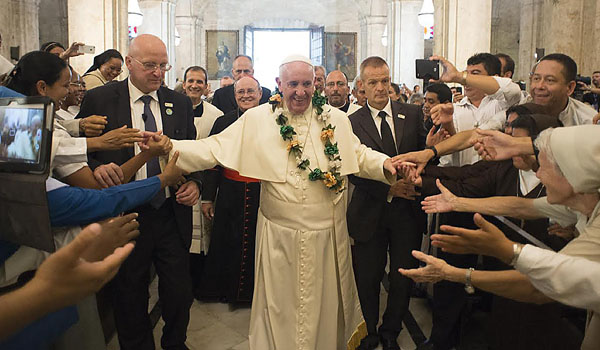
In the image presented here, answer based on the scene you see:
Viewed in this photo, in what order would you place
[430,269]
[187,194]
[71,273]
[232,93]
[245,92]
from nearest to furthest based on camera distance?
1. [71,273]
2. [430,269]
3. [187,194]
4. [245,92]
5. [232,93]

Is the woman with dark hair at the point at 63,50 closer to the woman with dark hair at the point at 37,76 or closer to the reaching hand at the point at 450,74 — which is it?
the woman with dark hair at the point at 37,76

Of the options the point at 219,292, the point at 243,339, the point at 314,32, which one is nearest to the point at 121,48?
the point at 219,292

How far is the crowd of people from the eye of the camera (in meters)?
2.36

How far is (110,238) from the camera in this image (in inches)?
81.7

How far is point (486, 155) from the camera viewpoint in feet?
11.0

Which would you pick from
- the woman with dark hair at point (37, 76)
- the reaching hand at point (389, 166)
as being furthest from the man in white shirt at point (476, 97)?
the woman with dark hair at point (37, 76)

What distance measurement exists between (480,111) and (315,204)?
211cm

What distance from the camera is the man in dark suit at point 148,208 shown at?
12.8 ft

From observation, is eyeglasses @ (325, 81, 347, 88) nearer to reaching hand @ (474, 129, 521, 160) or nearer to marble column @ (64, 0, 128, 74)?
reaching hand @ (474, 129, 521, 160)

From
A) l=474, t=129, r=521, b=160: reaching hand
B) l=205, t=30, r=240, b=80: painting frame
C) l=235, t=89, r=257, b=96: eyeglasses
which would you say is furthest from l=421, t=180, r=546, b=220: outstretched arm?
l=205, t=30, r=240, b=80: painting frame

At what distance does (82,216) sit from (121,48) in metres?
7.50

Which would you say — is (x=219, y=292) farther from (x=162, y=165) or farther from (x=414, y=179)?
(x=414, y=179)

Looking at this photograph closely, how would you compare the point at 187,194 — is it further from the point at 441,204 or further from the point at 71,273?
the point at 71,273

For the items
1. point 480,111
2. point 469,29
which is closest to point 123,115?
point 480,111
